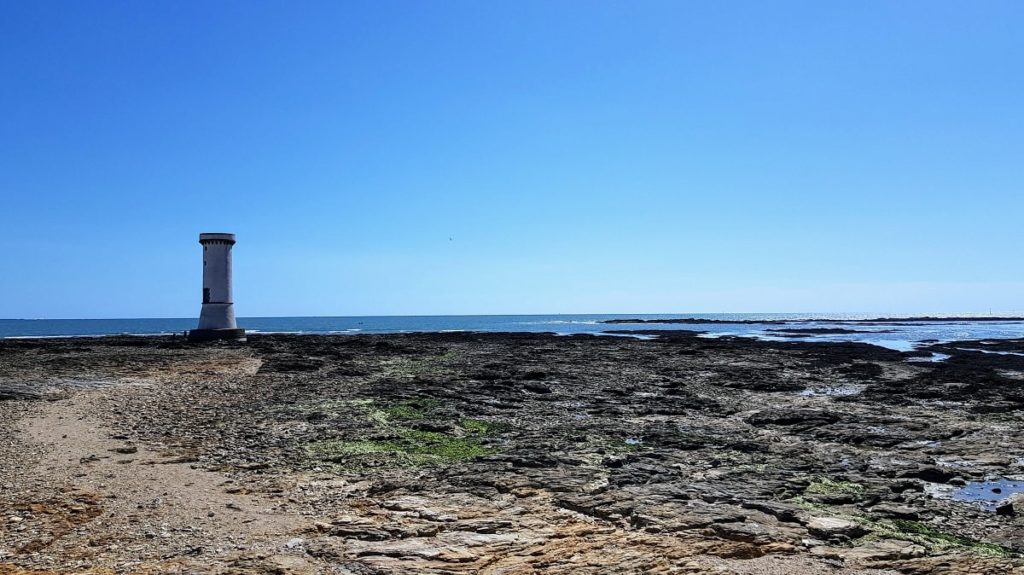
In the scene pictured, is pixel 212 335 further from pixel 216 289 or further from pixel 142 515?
pixel 142 515

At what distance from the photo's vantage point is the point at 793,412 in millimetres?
16453

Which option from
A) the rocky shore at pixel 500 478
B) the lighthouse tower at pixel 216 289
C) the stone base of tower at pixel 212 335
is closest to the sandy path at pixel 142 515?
the rocky shore at pixel 500 478

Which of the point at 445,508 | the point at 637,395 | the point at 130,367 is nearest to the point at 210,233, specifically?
the point at 130,367

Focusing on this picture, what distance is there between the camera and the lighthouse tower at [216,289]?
39.3 m

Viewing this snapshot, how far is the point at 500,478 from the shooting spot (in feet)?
31.8

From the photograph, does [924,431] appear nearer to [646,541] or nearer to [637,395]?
[637,395]

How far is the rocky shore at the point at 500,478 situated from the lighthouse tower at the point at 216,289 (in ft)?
57.7

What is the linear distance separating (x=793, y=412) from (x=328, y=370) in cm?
1768

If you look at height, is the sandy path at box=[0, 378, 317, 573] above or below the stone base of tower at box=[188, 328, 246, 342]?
below

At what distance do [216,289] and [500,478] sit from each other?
34.4 metres

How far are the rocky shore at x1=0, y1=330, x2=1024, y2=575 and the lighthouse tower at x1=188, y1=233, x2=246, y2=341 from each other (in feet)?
57.7

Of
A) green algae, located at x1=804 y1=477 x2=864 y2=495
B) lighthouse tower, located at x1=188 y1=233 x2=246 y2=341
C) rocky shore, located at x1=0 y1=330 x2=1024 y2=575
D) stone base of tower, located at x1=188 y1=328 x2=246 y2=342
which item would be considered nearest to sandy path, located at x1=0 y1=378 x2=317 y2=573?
rocky shore, located at x1=0 y1=330 x2=1024 y2=575

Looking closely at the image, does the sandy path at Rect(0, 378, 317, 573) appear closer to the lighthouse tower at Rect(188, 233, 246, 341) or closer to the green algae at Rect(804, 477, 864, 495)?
the green algae at Rect(804, 477, 864, 495)

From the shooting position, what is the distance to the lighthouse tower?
39312 millimetres
